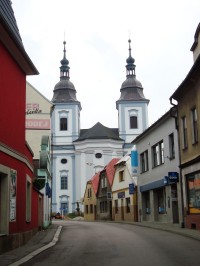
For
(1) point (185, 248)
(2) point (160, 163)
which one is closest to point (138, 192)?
(2) point (160, 163)

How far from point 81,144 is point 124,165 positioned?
38.0 metres

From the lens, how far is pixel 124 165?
144 feet

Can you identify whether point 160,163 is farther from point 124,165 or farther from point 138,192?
point 124,165

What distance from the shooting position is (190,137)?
23812mm

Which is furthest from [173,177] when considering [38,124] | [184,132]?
[38,124]

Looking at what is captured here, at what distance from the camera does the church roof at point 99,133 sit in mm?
81188

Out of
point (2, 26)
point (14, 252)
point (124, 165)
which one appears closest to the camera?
point (2, 26)

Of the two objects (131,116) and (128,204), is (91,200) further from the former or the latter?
(131,116)

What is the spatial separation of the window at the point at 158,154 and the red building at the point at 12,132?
1464 cm

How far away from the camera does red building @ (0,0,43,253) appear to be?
1378 cm

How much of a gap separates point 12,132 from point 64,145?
6749cm

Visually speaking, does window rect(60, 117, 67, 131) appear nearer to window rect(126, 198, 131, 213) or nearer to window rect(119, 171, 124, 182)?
window rect(119, 171, 124, 182)

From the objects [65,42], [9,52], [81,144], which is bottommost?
[9,52]

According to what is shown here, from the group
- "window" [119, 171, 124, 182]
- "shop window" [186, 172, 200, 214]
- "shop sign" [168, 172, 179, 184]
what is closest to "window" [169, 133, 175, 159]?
"shop sign" [168, 172, 179, 184]
